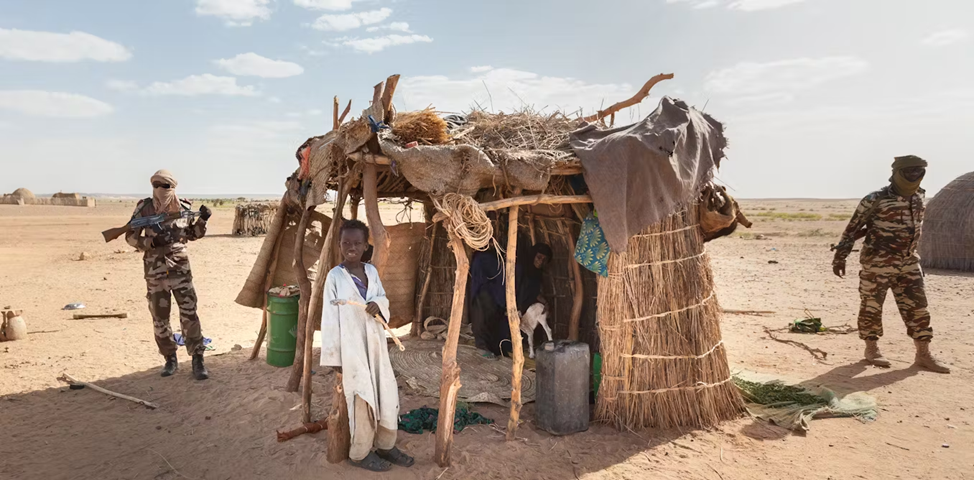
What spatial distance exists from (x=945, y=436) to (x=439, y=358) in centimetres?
466

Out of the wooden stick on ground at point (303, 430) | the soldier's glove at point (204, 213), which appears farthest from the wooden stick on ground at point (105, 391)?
the soldier's glove at point (204, 213)

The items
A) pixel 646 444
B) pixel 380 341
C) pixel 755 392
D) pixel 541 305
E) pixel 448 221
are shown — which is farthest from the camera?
pixel 541 305

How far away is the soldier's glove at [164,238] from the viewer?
5.75 metres

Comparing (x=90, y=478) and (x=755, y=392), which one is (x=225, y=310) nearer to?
(x=90, y=478)

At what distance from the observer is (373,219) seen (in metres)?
4.32

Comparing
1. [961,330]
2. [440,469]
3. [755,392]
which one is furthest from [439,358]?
[961,330]

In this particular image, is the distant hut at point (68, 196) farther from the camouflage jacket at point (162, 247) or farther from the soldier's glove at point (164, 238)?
the soldier's glove at point (164, 238)

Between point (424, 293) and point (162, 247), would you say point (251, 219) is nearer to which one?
point (424, 293)

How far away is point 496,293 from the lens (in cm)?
669

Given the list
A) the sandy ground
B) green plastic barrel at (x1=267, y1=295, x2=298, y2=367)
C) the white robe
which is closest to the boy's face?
the white robe

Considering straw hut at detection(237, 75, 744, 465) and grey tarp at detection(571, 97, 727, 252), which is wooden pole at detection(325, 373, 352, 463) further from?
grey tarp at detection(571, 97, 727, 252)

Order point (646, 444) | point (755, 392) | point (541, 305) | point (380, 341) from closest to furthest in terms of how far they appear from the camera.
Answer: point (380, 341) < point (646, 444) < point (755, 392) < point (541, 305)

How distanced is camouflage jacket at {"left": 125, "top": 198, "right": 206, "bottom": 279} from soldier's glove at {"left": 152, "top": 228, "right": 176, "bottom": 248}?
0.08ft

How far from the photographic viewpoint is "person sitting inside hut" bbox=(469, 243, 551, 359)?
6680 millimetres
